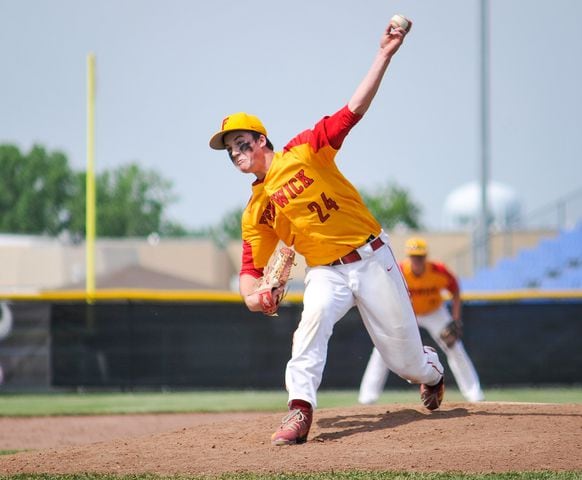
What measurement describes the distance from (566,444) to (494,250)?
34357mm

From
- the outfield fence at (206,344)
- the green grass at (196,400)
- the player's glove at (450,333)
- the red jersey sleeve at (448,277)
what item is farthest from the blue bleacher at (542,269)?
the player's glove at (450,333)

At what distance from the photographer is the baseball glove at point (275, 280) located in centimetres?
645

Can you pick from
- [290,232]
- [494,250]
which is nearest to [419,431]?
[290,232]

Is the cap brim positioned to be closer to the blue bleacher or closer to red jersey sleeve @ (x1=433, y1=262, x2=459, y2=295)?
red jersey sleeve @ (x1=433, y1=262, x2=459, y2=295)

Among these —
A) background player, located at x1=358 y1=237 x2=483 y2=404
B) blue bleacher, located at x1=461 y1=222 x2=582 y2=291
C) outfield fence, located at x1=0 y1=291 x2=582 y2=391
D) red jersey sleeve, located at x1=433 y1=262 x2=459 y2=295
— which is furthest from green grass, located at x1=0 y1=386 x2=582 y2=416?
blue bleacher, located at x1=461 y1=222 x2=582 y2=291

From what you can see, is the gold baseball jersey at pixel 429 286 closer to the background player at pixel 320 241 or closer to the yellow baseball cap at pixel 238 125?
the background player at pixel 320 241

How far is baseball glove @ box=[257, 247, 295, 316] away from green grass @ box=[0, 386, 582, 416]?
523 cm

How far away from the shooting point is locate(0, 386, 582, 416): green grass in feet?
39.3

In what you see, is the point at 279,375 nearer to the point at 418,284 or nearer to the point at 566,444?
the point at 418,284

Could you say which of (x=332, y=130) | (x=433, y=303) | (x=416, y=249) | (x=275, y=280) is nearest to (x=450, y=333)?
(x=433, y=303)

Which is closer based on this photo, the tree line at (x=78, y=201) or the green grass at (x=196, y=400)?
the green grass at (x=196, y=400)

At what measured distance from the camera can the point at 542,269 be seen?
77.4 ft

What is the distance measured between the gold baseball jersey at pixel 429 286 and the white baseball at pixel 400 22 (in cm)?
560

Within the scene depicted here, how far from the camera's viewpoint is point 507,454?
19.2 feet
